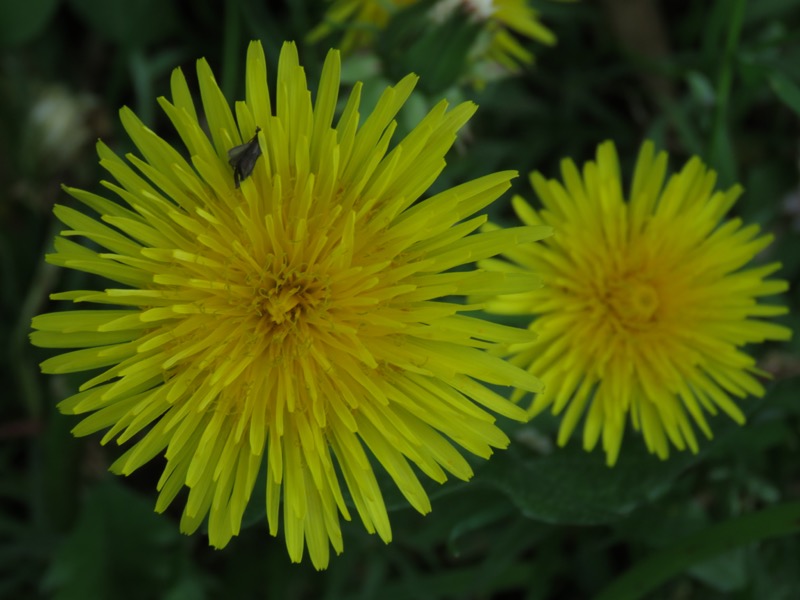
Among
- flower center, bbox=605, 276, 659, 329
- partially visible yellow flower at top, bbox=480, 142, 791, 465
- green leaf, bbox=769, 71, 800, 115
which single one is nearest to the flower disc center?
partially visible yellow flower at top, bbox=480, 142, 791, 465

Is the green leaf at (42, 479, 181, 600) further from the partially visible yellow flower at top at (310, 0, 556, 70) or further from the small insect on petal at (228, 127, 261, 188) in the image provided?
the partially visible yellow flower at top at (310, 0, 556, 70)

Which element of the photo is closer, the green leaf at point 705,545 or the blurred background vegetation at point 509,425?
the green leaf at point 705,545

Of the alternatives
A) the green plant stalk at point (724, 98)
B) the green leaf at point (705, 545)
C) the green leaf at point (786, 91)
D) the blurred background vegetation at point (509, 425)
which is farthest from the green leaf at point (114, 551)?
the green leaf at point (786, 91)

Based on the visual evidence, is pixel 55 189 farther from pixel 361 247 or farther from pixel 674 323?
pixel 674 323

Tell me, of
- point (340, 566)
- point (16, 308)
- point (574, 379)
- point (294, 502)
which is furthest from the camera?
point (16, 308)

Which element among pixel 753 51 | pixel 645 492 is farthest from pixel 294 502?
pixel 753 51

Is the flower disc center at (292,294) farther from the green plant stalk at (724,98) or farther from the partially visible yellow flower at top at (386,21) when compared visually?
the green plant stalk at (724,98)

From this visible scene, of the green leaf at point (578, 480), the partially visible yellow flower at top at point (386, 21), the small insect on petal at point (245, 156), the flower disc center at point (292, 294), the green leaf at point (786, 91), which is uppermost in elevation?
the partially visible yellow flower at top at point (386, 21)
